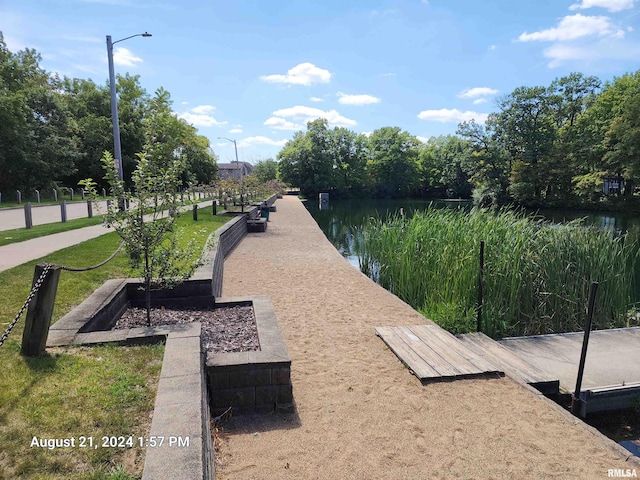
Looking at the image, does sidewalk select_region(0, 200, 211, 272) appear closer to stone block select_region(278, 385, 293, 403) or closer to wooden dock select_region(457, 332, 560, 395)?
stone block select_region(278, 385, 293, 403)

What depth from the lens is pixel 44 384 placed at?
9.75 ft

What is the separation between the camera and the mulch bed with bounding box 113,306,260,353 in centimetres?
438

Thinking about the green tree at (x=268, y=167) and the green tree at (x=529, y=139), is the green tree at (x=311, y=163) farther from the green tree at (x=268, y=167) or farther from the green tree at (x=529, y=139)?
the green tree at (x=529, y=139)

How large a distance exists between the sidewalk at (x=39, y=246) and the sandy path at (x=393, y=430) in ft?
10.4

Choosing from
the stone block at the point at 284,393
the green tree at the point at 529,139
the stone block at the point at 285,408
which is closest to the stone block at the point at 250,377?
the stone block at the point at 284,393

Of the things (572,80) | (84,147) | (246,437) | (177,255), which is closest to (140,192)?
(177,255)

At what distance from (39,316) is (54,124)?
121 ft

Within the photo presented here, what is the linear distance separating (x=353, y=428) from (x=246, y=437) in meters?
0.91

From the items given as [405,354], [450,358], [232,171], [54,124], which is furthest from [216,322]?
[232,171]

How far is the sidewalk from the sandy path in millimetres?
3160

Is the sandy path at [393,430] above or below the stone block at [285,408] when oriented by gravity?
below

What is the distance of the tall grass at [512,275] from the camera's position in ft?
24.4

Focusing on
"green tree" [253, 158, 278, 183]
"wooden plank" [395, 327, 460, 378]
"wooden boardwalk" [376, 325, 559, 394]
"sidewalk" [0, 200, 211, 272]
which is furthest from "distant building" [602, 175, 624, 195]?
"green tree" [253, 158, 278, 183]

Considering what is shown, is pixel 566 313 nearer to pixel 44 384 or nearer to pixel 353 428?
pixel 353 428
